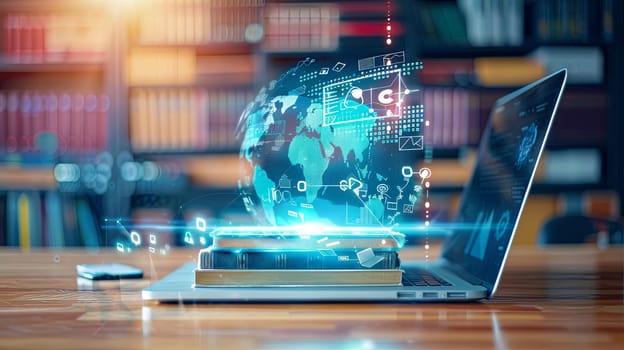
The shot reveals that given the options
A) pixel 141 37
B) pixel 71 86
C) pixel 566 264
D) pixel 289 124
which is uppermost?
pixel 141 37

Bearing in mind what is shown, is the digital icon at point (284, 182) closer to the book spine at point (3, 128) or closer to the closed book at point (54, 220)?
the closed book at point (54, 220)

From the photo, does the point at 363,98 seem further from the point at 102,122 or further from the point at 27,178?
the point at 27,178

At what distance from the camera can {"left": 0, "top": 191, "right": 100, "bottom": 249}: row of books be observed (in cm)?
279

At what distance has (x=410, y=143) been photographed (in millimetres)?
787

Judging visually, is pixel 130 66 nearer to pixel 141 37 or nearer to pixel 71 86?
pixel 141 37

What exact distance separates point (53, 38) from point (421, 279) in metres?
2.57

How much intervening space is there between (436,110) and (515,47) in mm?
443

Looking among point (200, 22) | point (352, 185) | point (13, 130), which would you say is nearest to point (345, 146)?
point (352, 185)

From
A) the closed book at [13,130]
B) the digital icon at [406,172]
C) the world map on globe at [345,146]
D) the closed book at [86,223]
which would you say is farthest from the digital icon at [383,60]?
the closed book at [13,130]

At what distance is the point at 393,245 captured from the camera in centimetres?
74

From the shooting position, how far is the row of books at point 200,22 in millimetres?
2861

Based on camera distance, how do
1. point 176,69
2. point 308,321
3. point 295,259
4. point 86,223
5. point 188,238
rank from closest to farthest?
1. point 308,321
2. point 295,259
3. point 188,238
4. point 86,223
5. point 176,69

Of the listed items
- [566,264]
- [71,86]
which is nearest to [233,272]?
[566,264]

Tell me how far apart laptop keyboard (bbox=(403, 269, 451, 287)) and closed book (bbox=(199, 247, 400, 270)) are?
58 mm
